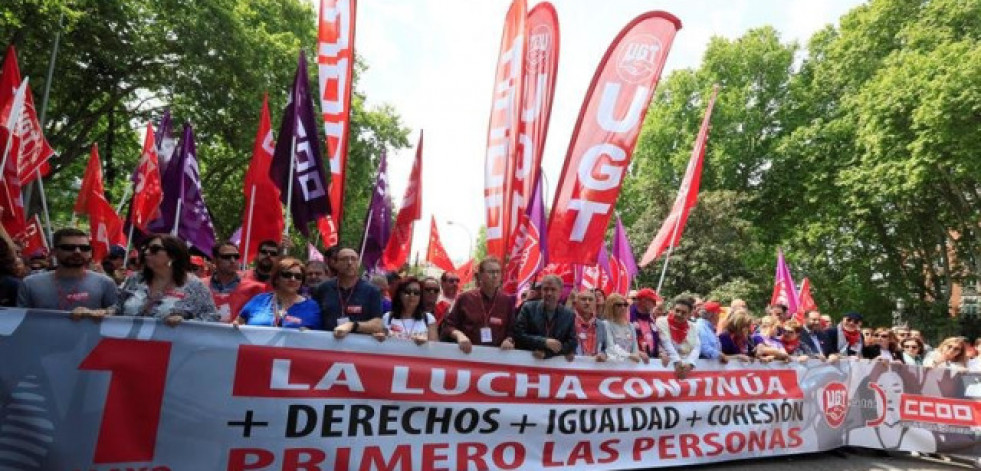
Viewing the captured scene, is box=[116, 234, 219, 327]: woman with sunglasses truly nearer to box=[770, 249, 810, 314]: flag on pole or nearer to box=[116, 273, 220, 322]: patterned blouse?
box=[116, 273, 220, 322]: patterned blouse

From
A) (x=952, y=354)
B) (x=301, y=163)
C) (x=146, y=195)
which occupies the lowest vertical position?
(x=952, y=354)

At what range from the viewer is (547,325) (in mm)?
5668

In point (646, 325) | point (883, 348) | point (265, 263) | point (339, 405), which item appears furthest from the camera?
point (883, 348)

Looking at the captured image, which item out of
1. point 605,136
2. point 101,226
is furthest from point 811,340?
point 101,226

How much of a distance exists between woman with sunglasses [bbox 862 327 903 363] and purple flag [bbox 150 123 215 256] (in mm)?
9497

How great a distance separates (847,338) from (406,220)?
23.5 feet

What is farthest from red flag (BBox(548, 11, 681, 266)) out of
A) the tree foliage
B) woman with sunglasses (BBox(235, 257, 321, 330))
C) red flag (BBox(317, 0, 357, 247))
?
the tree foliage

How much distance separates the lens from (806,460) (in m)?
7.53

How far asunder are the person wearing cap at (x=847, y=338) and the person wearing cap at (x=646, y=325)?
382cm

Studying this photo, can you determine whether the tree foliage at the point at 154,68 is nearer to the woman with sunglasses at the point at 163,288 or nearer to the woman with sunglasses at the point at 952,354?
the woman with sunglasses at the point at 163,288

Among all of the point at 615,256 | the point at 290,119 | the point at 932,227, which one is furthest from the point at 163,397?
the point at 932,227

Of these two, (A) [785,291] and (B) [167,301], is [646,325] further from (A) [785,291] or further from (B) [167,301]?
(A) [785,291]

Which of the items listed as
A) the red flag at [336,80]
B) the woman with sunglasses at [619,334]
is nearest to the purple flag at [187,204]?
the red flag at [336,80]

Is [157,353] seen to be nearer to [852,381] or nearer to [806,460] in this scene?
[806,460]
